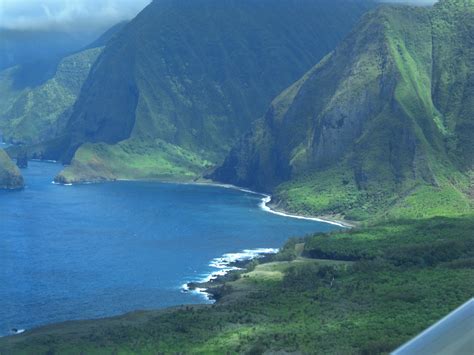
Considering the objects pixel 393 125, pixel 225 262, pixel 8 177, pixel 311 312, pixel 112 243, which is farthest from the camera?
pixel 8 177

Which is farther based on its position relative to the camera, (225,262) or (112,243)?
(112,243)

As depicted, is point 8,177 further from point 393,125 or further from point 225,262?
point 225,262

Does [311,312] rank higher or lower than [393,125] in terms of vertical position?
lower

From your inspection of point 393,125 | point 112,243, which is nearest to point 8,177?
point 112,243

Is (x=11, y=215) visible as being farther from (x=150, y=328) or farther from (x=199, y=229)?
(x=150, y=328)

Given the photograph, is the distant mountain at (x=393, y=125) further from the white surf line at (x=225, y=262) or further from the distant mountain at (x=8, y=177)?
the distant mountain at (x=8, y=177)

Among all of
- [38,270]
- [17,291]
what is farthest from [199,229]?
[17,291]

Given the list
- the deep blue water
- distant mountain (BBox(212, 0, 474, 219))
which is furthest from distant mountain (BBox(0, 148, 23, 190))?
distant mountain (BBox(212, 0, 474, 219))
